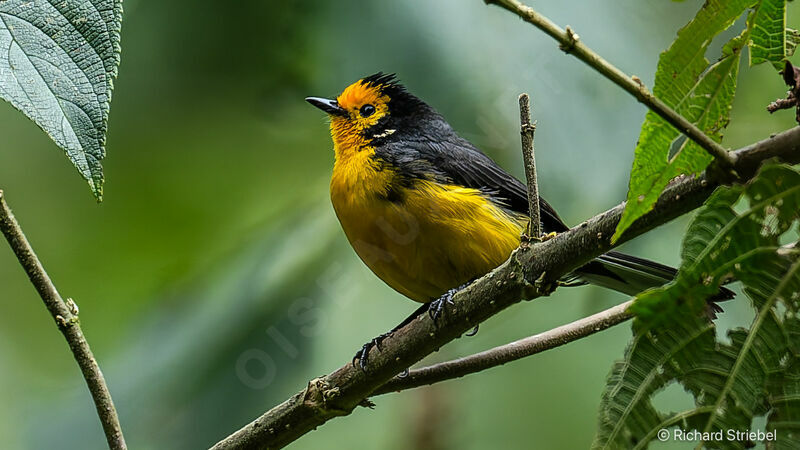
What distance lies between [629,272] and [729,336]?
2.26 meters

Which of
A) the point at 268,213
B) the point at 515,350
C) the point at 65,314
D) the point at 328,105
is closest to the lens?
the point at 65,314

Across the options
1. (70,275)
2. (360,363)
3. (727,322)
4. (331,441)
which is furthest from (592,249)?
(70,275)

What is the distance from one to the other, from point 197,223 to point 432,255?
1.13 metres

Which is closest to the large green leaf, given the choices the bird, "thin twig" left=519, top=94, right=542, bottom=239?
"thin twig" left=519, top=94, right=542, bottom=239

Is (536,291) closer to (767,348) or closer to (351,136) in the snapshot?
(767,348)

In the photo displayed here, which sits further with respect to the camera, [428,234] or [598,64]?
[428,234]

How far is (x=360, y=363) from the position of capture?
90.5 inches

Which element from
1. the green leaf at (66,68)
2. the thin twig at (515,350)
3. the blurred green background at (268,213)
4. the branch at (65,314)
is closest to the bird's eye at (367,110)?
the blurred green background at (268,213)

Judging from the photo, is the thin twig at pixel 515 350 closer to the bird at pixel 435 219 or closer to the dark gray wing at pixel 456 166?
the bird at pixel 435 219

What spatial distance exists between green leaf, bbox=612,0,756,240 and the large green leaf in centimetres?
8

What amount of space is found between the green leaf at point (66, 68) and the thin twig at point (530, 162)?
0.89 meters

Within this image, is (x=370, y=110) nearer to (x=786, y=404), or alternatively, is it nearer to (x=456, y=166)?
(x=456, y=166)

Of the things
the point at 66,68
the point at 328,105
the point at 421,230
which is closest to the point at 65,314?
the point at 66,68
